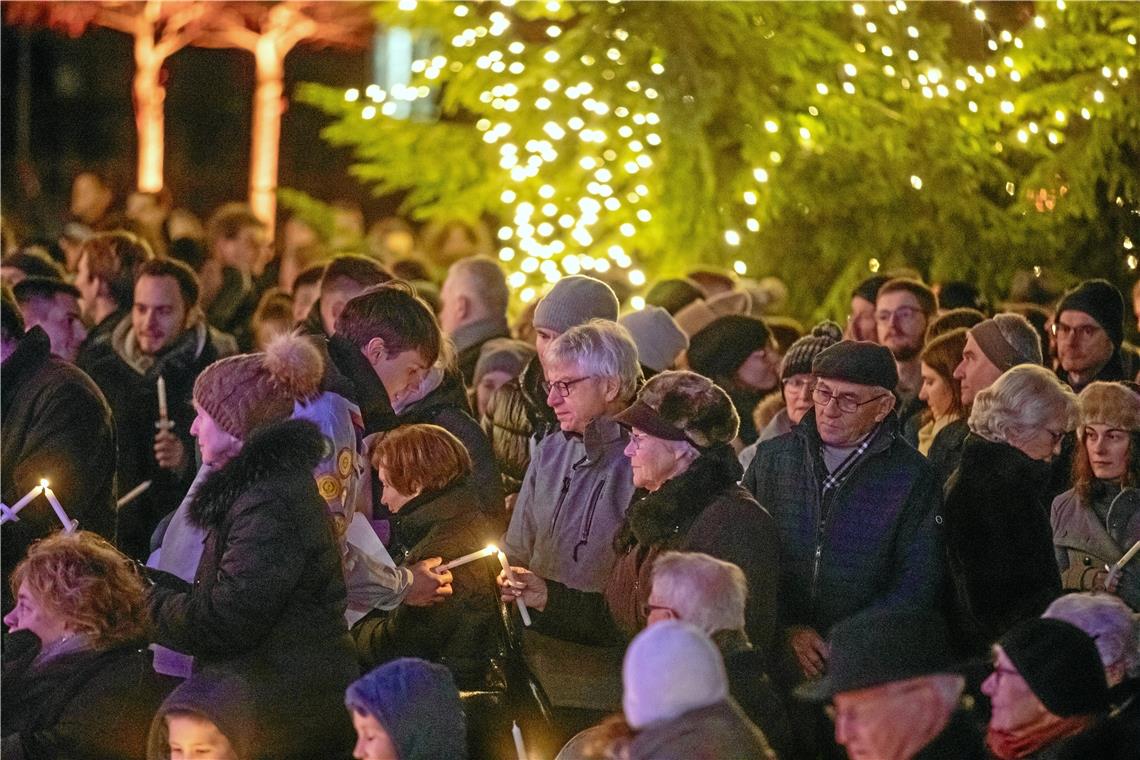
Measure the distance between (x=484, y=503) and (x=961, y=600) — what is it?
5.75 ft

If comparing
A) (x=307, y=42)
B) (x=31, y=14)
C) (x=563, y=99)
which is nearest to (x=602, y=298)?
(x=563, y=99)

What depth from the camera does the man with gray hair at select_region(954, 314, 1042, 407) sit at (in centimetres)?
784

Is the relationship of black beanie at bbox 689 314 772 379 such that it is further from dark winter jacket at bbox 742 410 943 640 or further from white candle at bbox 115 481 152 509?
white candle at bbox 115 481 152 509

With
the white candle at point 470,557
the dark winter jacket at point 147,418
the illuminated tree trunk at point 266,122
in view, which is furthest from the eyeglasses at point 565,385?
the illuminated tree trunk at point 266,122

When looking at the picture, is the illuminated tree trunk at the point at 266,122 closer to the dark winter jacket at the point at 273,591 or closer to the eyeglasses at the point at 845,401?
the eyeglasses at the point at 845,401

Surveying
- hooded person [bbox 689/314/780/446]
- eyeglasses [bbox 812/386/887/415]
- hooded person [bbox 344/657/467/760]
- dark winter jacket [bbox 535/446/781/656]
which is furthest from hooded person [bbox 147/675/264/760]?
hooded person [bbox 689/314/780/446]

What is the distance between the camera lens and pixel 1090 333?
8680mm

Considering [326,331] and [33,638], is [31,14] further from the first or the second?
[33,638]

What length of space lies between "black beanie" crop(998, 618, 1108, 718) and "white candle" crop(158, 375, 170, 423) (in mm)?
5042

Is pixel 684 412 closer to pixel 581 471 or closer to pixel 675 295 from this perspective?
pixel 581 471

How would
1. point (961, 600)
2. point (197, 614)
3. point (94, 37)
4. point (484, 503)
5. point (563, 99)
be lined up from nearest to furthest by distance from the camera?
1. point (197, 614)
2. point (961, 600)
3. point (484, 503)
4. point (563, 99)
5. point (94, 37)

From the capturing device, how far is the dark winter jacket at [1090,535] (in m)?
7.19

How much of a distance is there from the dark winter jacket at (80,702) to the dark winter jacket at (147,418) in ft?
9.54

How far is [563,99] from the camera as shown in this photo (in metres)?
11.8
